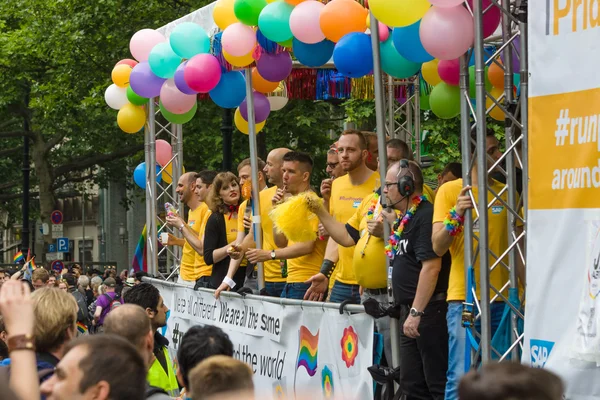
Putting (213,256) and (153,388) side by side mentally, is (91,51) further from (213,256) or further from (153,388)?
(153,388)

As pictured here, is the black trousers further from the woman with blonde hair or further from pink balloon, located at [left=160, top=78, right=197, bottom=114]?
pink balloon, located at [left=160, top=78, right=197, bottom=114]

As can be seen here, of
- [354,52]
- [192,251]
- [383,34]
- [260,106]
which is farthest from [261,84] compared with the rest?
[383,34]

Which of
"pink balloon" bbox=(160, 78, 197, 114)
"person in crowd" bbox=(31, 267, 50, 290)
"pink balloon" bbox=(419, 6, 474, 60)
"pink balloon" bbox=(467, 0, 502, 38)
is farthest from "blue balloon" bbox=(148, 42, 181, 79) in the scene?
"pink balloon" bbox=(419, 6, 474, 60)

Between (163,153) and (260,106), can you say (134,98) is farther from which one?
(260,106)

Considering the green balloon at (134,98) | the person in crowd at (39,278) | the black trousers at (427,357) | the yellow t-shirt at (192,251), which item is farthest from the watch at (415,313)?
the person in crowd at (39,278)

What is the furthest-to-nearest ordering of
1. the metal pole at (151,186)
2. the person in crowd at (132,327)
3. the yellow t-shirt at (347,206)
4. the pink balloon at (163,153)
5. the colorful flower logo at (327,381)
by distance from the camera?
the pink balloon at (163,153) → the metal pole at (151,186) → the yellow t-shirt at (347,206) → the colorful flower logo at (327,381) → the person in crowd at (132,327)

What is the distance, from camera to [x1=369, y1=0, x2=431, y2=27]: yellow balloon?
7.14 m

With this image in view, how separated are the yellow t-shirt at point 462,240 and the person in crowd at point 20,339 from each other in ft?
12.8

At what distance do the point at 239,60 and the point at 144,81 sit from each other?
2253 mm

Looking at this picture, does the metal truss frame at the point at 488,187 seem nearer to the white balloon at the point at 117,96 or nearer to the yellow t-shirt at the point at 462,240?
the yellow t-shirt at the point at 462,240

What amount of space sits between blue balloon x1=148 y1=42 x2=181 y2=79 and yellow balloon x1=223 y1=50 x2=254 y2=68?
4.79ft

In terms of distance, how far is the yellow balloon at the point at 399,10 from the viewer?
23.4 feet

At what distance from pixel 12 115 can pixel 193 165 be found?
1419cm

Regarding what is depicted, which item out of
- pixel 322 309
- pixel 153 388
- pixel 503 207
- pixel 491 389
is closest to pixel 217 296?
pixel 322 309
